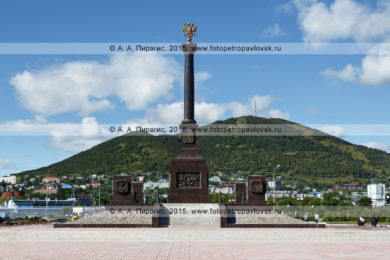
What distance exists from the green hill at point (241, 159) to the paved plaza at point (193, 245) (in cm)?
13378

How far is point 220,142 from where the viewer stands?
7717 inches

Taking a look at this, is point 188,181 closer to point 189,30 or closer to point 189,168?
point 189,168

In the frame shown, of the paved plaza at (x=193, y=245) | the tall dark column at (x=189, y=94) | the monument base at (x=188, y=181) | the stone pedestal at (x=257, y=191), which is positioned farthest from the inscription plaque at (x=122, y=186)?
the paved plaza at (x=193, y=245)

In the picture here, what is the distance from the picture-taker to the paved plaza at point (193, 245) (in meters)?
17.5

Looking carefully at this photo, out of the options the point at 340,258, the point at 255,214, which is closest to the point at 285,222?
the point at 255,214

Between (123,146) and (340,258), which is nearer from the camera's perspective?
(340,258)

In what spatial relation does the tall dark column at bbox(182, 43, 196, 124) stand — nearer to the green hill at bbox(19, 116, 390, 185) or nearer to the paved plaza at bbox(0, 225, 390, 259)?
the paved plaza at bbox(0, 225, 390, 259)

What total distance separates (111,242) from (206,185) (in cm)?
1586

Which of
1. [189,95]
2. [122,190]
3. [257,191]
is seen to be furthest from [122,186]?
[257,191]

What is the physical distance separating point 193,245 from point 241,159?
15494cm

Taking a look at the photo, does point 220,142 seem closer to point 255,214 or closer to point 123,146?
point 123,146

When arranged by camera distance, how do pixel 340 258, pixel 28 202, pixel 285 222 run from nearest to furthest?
pixel 340 258 < pixel 285 222 < pixel 28 202

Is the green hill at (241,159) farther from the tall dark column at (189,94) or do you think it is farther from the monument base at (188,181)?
the monument base at (188,181)

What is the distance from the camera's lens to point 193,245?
21172 millimetres
